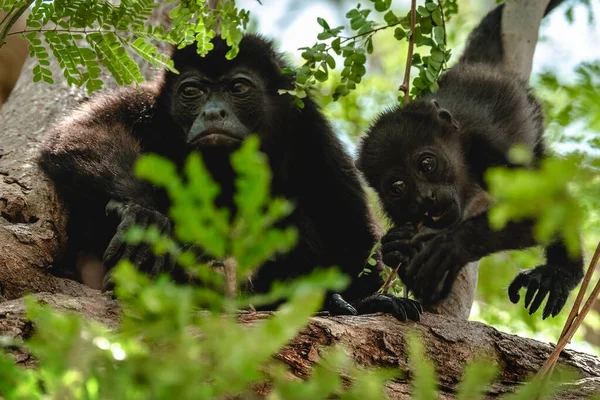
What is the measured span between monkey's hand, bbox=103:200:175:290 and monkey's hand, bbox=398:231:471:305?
1.55m

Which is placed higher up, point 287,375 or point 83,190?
point 83,190

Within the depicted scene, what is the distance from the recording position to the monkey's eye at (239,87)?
6023 millimetres

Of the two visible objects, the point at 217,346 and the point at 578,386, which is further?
the point at 578,386

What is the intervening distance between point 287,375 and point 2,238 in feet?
6.25

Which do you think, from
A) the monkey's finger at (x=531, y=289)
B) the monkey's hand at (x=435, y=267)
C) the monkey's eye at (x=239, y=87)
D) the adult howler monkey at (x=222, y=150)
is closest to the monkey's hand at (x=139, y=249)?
the adult howler monkey at (x=222, y=150)

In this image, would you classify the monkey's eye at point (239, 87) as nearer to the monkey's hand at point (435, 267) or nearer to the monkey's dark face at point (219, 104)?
the monkey's dark face at point (219, 104)

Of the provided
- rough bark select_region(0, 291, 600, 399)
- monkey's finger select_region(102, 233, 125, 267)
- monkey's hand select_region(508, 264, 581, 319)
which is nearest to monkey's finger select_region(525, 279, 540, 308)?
monkey's hand select_region(508, 264, 581, 319)

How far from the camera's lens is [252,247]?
1.47 m

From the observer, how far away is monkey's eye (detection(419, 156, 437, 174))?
17.4 feet

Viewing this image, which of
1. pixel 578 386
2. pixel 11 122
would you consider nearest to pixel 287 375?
pixel 578 386

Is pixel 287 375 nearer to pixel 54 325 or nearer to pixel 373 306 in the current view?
pixel 373 306

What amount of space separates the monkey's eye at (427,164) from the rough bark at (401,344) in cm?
149

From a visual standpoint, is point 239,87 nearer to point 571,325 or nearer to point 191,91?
point 191,91

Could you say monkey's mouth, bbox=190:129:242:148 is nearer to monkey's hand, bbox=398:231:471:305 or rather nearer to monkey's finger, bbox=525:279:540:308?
monkey's hand, bbox=398:231:471:305
